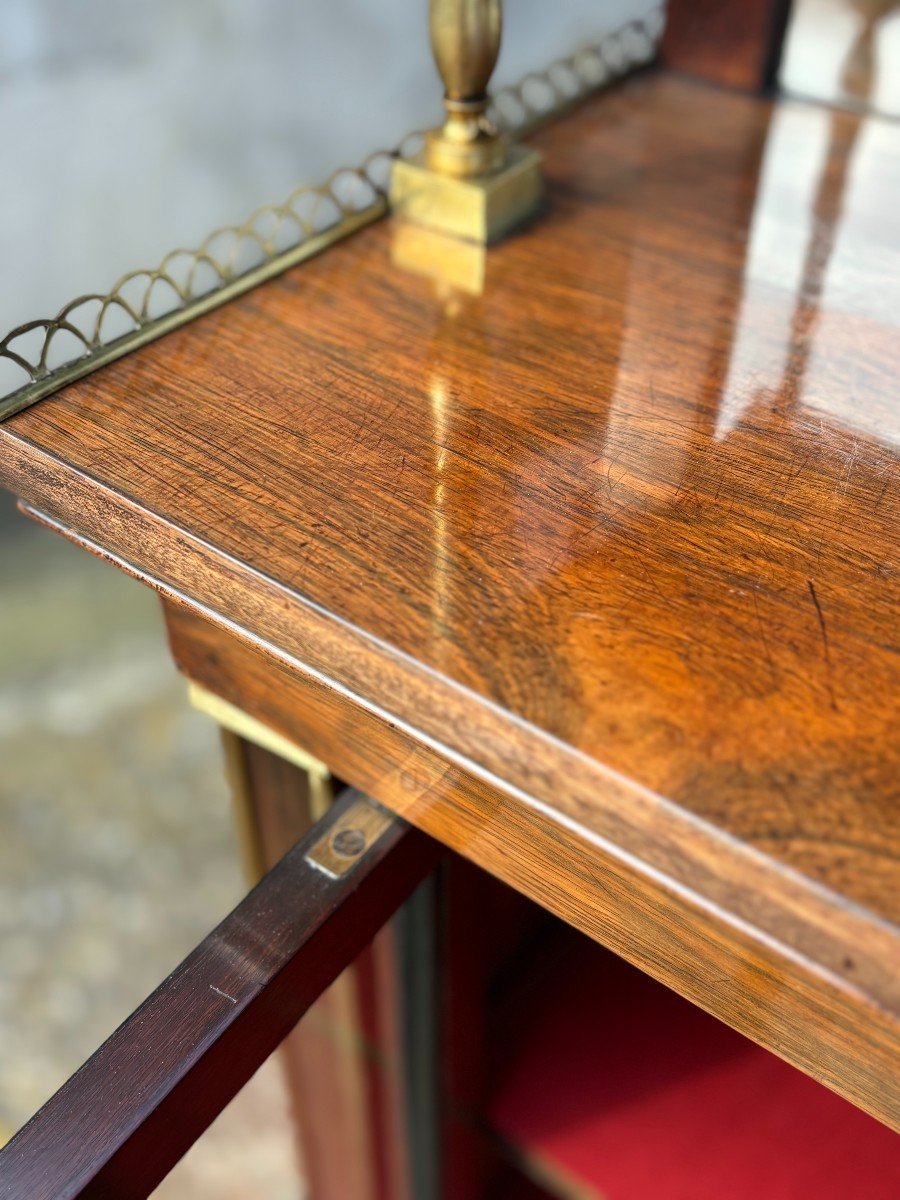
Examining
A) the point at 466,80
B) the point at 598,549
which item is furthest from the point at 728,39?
the point at 598,549

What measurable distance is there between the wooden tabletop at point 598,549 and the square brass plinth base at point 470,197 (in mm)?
23

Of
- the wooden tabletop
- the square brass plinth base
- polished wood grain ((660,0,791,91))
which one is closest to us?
the wooden tabletop

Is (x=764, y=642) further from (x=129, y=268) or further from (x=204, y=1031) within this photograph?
(x=129, y=268)

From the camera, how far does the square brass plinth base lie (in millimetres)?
599

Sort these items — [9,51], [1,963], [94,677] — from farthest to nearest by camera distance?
1. [94,677]
2. [1,963]
3. [9,51]

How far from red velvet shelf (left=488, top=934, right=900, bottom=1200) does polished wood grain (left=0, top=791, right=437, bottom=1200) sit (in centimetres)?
25

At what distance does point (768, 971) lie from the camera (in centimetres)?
39

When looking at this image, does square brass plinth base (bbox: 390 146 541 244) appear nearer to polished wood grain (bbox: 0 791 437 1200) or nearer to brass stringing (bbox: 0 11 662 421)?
brass stringing (bbox: 0 11 662 421)

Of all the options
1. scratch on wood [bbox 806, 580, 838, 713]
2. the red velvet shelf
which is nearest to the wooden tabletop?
scratch on wood [bbox 806, 580, 838, 713]

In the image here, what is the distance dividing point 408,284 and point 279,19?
2.31 feet

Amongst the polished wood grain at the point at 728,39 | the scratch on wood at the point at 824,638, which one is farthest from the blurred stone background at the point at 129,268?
the scratch on wood at the point at 824,638

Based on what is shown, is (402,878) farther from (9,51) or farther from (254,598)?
(9,51)

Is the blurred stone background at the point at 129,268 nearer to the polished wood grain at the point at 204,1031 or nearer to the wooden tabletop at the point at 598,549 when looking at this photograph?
the wooden tabletop at the point at 598,549

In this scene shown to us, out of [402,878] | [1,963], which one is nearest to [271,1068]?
[1,963]
